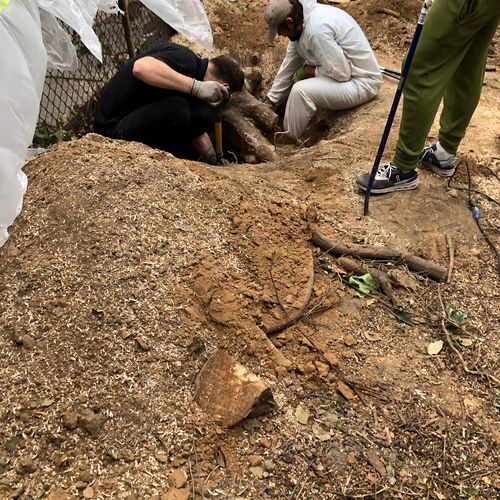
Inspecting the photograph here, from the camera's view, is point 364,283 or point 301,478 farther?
point 364,283

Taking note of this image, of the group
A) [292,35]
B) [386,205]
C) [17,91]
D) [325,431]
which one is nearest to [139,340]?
[325,431]

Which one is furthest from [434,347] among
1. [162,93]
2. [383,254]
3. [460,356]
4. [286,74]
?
[286,74]

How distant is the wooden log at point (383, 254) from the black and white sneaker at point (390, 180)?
23.2 inches

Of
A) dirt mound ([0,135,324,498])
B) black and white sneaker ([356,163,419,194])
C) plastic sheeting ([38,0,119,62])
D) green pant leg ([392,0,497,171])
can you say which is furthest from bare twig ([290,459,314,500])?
plastic sheeting ([38,0,119,62])

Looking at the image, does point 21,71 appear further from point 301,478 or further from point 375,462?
point 375,462

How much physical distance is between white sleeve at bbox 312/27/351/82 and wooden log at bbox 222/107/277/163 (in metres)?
0.80

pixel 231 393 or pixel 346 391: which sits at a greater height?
pixel 231 393

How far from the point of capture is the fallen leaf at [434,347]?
2125mm

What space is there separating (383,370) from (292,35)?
10.5 feet

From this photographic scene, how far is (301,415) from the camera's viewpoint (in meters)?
1.80

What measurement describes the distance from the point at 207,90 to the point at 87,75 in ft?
4.53

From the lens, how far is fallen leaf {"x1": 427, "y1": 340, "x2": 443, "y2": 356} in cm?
212

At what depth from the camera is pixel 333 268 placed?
2.43 meters

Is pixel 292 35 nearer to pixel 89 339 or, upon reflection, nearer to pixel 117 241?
pixel 117 241
